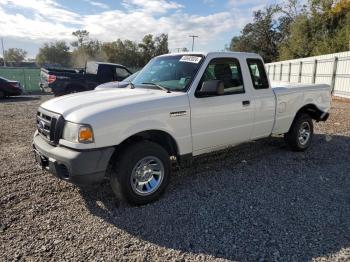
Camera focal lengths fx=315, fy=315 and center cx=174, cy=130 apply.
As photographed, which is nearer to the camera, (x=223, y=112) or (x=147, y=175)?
(x=147, y=175)

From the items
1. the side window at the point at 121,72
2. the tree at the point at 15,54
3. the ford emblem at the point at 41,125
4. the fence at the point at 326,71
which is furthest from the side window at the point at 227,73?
the tree at the point at 15,54

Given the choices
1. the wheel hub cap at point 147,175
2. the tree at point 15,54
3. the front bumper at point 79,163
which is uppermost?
the tree at point 15,54

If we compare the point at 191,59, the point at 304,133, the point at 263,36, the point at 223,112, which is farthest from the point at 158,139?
the point at 263,36

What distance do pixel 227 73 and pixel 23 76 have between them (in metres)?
23.0

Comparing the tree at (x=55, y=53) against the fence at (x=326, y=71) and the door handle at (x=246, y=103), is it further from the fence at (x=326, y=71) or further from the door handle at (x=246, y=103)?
the door handle at (x=246, y=103)

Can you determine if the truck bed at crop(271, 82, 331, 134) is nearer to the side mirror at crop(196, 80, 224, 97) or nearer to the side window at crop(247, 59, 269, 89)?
the side window at crop(247, 59, 269, 89)

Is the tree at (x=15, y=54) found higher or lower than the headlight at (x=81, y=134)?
higher

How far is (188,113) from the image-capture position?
4289mm

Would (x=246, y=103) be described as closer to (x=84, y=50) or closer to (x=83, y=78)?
(x=83, y=78)

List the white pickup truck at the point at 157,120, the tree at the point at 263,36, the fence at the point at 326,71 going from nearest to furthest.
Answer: the white pickup truck at the point at 157,120 < the fence at the point at 326,71 < the tree at the point at 263,36

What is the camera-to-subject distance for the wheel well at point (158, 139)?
3980 millimetres

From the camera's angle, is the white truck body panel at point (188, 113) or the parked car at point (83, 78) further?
the parked car at point (83, 78)

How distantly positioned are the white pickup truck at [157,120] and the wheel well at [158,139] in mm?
13

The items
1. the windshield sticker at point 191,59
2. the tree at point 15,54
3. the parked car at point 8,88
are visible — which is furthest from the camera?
the tree at point 15,54
